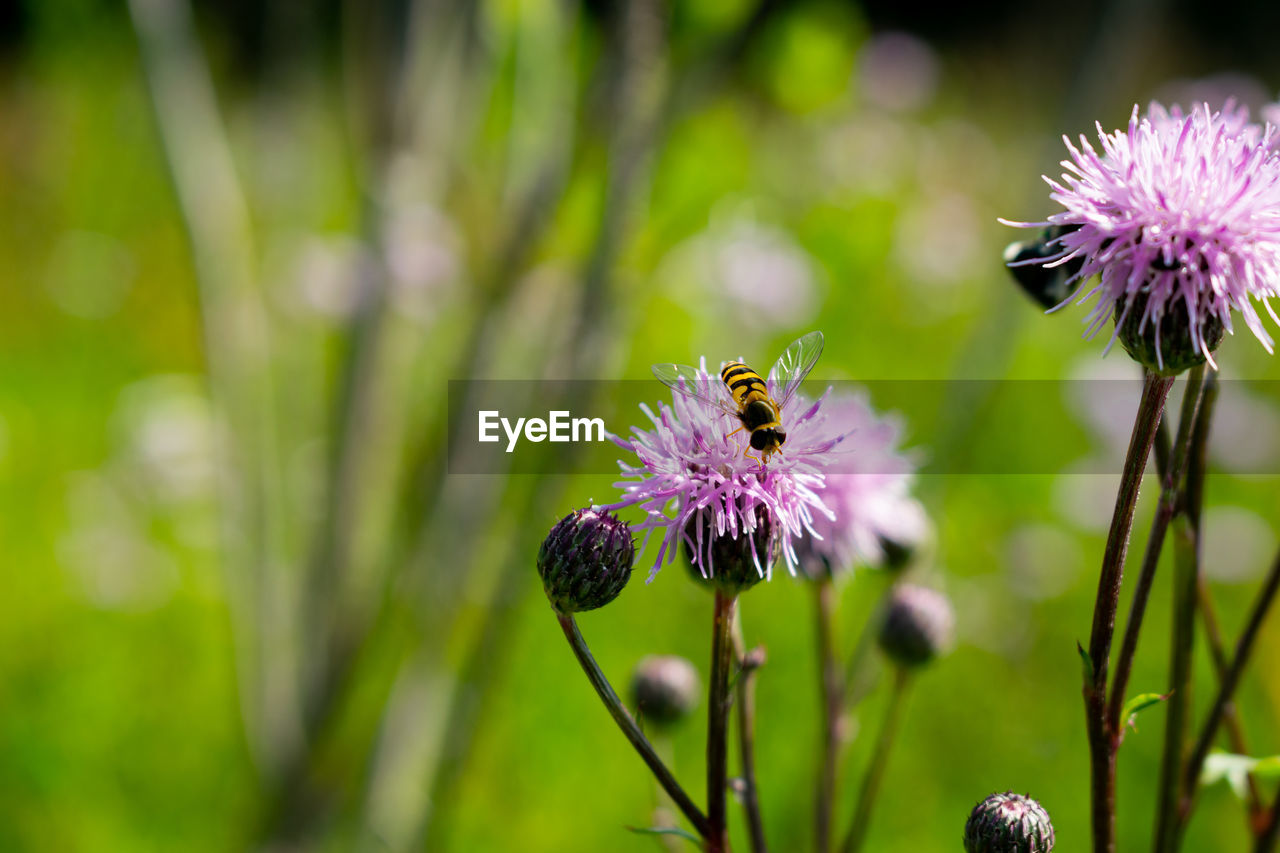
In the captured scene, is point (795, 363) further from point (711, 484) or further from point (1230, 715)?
point (1230, 715)

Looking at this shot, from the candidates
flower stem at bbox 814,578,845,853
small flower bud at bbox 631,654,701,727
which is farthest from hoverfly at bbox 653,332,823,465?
small flower bud at bbox 631,654,701,727

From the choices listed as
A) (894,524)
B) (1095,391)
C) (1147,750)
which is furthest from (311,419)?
(1095,391)

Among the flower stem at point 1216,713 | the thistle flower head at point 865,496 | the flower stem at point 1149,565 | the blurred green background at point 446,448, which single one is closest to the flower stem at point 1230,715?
the flower stem at point 1216,713

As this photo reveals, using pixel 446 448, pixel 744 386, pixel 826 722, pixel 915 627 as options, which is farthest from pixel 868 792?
pixel 446 448

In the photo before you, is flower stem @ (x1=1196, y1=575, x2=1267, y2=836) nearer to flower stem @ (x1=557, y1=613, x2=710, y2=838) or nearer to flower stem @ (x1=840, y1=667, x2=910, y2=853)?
flower stem @ (x1=840, y1=667, x2=910, y2=853)

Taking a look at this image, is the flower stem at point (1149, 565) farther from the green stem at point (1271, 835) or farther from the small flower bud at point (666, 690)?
the small flower bud at point (666, 690)

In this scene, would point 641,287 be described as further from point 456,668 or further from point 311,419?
point 311,419
